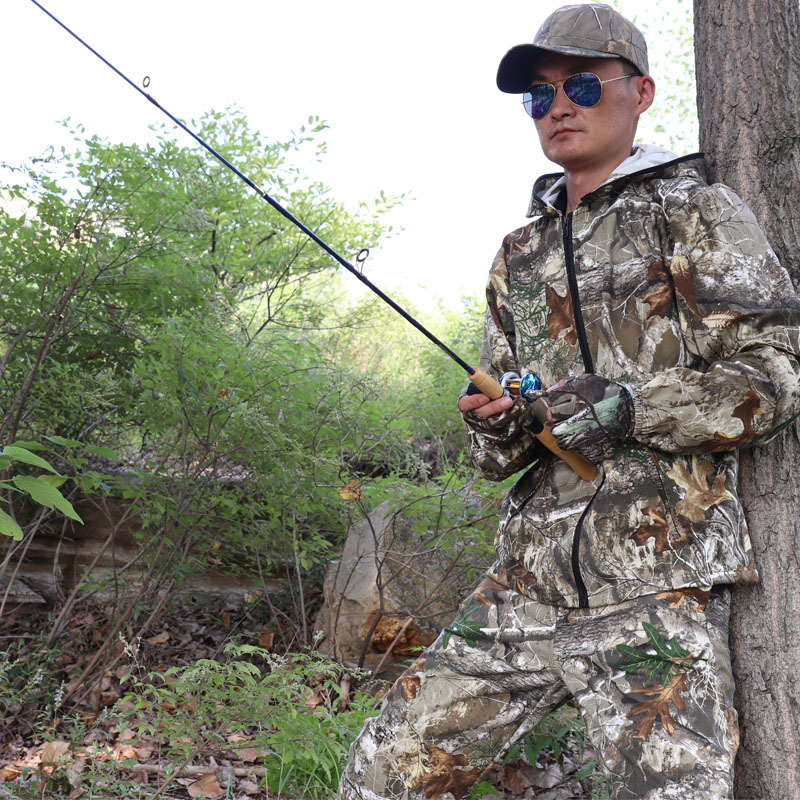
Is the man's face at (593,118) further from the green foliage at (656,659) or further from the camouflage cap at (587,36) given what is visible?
the green foliage at (656,659)

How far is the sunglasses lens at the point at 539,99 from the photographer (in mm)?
2422

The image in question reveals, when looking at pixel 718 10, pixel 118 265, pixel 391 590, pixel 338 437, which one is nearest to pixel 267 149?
pixel 118 265

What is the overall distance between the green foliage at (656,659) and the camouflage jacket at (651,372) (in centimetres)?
11

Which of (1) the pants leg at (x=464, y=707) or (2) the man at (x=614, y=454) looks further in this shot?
(1) the pants leg at (x=464, y=707)

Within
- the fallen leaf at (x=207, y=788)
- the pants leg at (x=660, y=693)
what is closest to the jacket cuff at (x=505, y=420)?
the pants leg at (x=660, y=693)

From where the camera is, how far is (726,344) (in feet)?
6.82

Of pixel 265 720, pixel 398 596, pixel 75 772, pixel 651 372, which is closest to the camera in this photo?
pixel 651 372

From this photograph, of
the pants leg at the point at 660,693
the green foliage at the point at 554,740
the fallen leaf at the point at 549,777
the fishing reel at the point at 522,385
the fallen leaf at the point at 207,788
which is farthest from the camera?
the fallen leaf at the point at 549,777

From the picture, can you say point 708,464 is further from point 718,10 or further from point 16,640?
point 16,640

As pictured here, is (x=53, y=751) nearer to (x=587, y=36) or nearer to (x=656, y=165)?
(x=656, y=165)

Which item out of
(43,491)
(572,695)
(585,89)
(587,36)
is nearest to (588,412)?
(572,695)

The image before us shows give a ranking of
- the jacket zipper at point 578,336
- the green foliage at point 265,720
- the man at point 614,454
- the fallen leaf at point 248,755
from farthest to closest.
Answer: the fallen leaf at point 248,755, the green foliage at point 265,720, the jacket zipper at point 578,336, the man at point 614,454

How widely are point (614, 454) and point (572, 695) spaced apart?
2.00 feet

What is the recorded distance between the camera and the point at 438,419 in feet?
22.4
